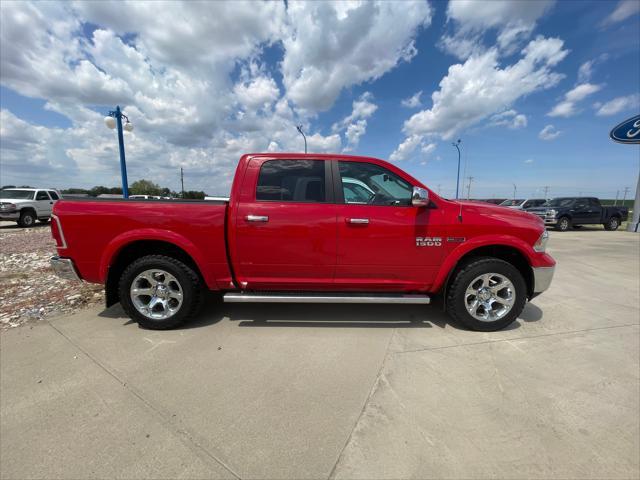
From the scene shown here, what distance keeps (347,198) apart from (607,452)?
2.74 meters

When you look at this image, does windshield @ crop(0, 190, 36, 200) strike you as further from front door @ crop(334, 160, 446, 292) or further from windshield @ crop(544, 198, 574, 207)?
windshield @ crop(544, 198, 574, 207)

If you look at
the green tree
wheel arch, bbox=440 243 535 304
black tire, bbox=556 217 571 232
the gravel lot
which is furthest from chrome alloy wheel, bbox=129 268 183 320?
the green tree

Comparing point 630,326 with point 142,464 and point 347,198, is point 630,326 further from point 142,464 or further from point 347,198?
point 142,464

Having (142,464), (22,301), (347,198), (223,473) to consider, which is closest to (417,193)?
(347,198)

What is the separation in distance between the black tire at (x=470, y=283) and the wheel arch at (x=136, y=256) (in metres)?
2.90

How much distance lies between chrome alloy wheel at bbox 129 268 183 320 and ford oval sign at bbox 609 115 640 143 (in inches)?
840

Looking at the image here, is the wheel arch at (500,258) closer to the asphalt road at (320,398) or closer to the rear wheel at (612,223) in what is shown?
the asphalt road at (320,398)

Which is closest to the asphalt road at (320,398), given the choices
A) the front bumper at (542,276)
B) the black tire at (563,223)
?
the front bumper at (542,276)

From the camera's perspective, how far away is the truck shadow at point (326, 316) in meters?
3.48

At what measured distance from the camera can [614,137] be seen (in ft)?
49.8

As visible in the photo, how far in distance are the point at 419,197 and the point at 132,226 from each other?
3088 mm

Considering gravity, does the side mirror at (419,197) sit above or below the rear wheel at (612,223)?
above

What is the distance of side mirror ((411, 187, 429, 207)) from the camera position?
3.05 meters

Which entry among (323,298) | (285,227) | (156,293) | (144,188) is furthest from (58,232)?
(144,188)
